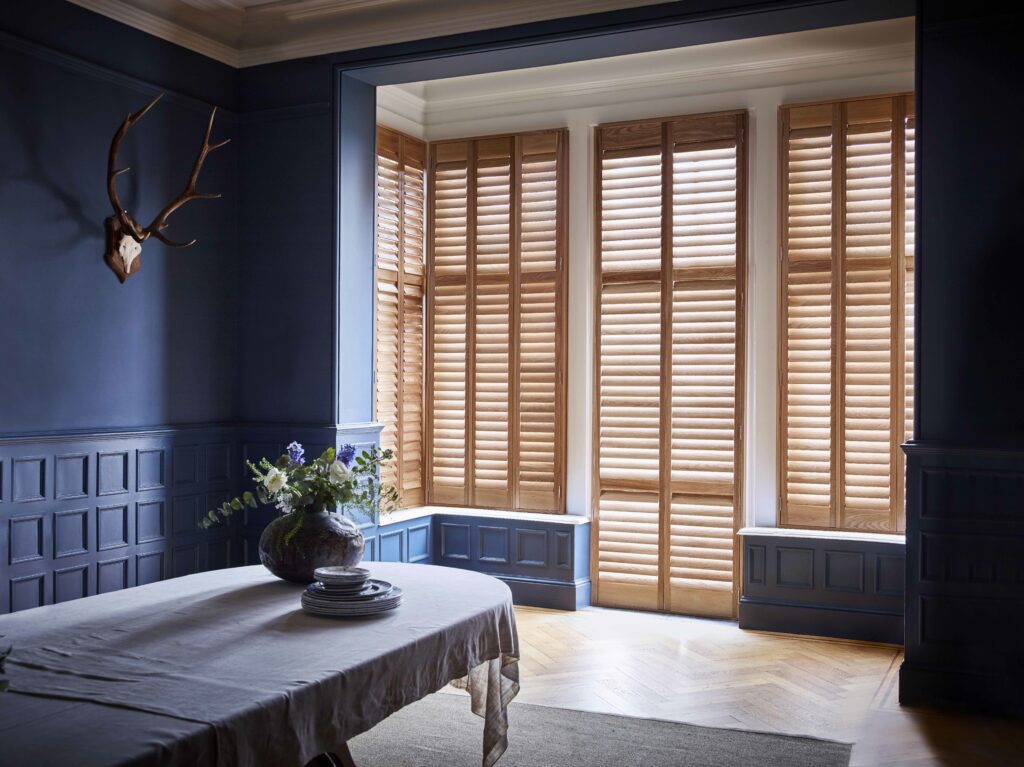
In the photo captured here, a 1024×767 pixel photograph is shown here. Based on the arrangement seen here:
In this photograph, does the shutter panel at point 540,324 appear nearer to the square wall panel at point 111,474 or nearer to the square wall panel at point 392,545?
the square wall panel at point 392,545

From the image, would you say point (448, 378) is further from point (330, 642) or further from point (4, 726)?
point (4, 726)

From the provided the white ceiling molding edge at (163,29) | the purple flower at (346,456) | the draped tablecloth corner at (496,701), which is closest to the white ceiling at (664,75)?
the white ceiling molding edge at (163,29)

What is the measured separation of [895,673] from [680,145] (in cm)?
298

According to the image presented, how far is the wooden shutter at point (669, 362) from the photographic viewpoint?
536 cm

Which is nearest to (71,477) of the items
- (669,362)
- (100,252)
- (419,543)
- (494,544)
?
(100,252)

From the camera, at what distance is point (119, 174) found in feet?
14.4

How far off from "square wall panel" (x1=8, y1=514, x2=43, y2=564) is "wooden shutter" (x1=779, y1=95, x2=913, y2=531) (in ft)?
11.9

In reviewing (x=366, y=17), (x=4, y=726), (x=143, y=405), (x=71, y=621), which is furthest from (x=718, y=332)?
(x=4, y=726)

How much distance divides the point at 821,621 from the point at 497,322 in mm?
2502

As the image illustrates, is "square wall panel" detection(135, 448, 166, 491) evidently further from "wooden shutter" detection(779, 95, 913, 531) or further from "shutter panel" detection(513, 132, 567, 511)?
"wooden shutter" detection(779, 95, 913, 531)

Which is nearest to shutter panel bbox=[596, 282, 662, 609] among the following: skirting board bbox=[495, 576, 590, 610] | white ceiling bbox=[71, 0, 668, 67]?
skirting board bbox=[495, 576, 590, 610]

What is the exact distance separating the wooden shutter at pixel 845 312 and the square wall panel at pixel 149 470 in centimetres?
319

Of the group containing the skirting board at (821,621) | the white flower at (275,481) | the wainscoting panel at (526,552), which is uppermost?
the white flower at (275,481)

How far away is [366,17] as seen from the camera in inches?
187
